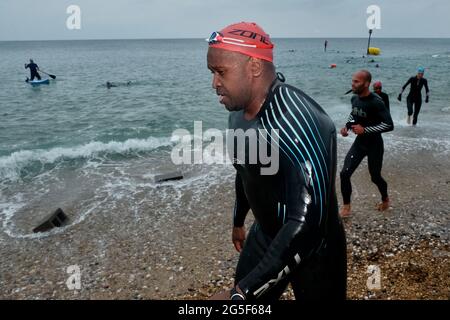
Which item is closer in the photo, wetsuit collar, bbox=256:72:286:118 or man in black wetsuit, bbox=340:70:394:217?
wetsuit collar, bbox=256:72:286:118

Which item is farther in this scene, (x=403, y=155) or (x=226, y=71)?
(x=403, y=155)

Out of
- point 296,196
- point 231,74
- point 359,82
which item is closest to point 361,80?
point 359,82

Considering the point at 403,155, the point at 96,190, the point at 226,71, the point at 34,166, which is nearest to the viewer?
the point at 226,71

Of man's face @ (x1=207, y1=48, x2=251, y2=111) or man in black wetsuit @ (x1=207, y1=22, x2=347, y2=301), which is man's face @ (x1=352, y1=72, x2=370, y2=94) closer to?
man in black wetsuit @ (x1=207, y1=22, x2=347, y2=301)

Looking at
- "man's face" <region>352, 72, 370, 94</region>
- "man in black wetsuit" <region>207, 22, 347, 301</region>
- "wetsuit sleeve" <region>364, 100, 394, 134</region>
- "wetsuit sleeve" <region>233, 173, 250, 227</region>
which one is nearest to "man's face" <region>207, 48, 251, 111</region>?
"man in black wetsuit" <region>207, 22, 347, 301</region>

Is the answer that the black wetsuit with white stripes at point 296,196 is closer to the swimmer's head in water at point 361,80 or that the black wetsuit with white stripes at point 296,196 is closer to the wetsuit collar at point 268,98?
the wetsuit collar at point 268,98

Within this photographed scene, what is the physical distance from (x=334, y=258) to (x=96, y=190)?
9.01 metres

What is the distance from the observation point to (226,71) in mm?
1939

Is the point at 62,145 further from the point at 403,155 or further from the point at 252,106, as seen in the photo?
the point at 252,106

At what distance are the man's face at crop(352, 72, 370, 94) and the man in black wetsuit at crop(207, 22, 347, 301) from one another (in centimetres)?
434

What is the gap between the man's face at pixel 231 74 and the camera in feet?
6.32

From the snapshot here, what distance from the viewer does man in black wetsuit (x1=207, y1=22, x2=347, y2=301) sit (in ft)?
5.41

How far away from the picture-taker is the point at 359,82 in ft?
19.8
